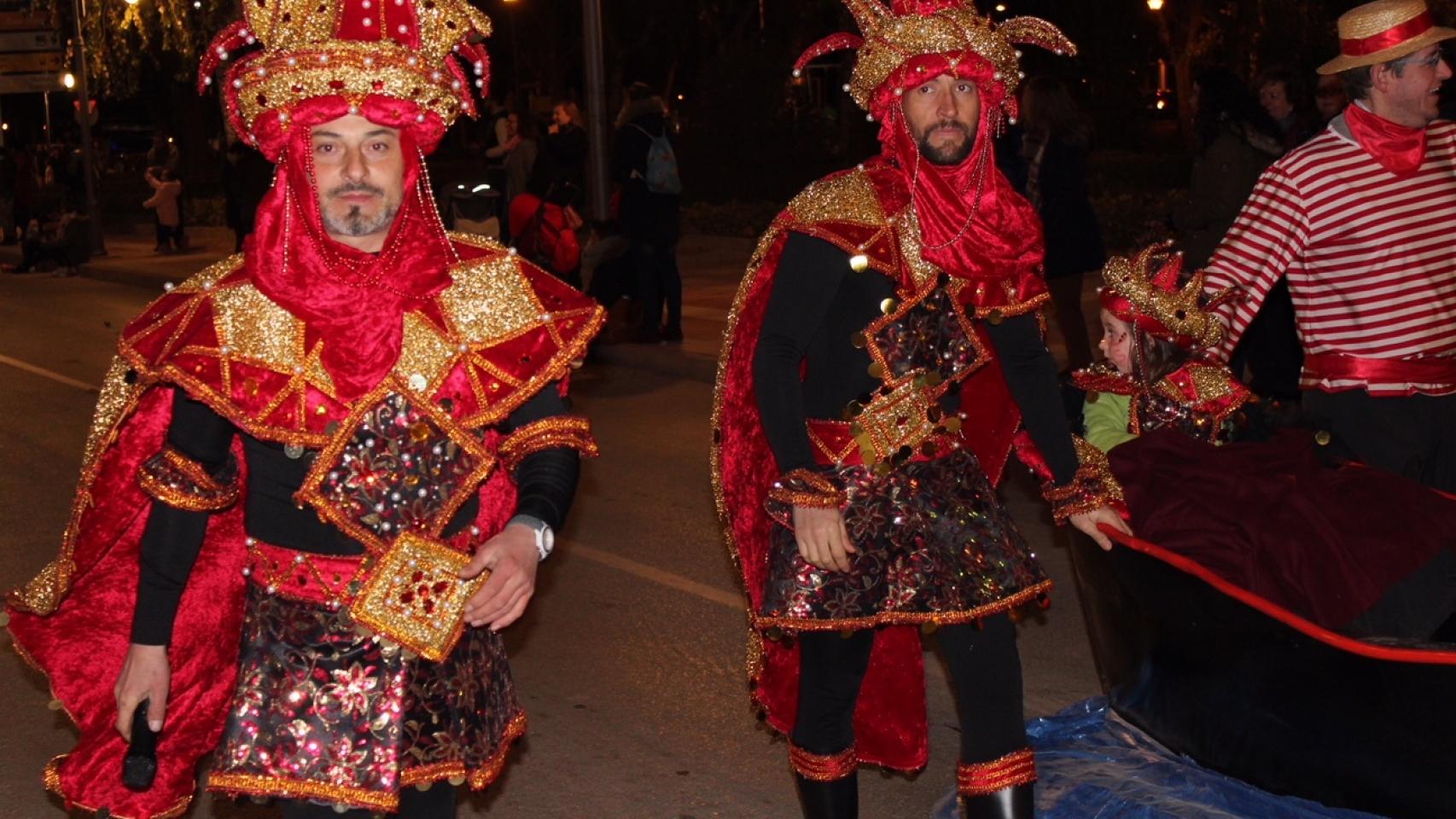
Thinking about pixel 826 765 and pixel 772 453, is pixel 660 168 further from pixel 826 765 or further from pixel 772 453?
pixel 826 765

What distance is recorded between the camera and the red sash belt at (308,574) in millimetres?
3092

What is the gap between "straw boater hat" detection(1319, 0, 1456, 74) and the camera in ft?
15.8

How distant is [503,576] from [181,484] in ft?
1.86

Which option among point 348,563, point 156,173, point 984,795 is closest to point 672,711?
point 984,795

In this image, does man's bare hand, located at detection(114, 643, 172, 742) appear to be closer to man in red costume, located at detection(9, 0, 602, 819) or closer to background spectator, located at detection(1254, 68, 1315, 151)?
man in red costume, located at detection(9, 0, 602, 819)

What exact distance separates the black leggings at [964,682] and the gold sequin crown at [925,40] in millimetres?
1198

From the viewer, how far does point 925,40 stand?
391 centimetres

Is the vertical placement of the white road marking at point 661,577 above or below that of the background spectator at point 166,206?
above

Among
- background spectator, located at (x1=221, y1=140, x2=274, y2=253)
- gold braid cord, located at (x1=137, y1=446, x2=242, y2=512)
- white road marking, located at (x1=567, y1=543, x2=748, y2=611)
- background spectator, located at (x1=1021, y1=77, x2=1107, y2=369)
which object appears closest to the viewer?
gold braid cord, located at (x1=137, y1=446, x2=242, y2=512)

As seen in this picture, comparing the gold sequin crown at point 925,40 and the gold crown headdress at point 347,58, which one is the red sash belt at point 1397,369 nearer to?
the gold sequin crown at point 925,40

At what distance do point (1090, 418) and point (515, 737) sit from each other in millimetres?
2423

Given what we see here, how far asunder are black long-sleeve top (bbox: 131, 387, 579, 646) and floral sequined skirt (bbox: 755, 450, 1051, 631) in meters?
0.80

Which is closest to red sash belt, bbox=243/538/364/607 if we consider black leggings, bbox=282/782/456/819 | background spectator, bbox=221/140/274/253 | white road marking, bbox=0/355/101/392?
black leggings, bbox=282/782/456/819

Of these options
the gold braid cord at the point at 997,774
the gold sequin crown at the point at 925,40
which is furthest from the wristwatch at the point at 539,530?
the gold sequin crown at the point at 925,40
